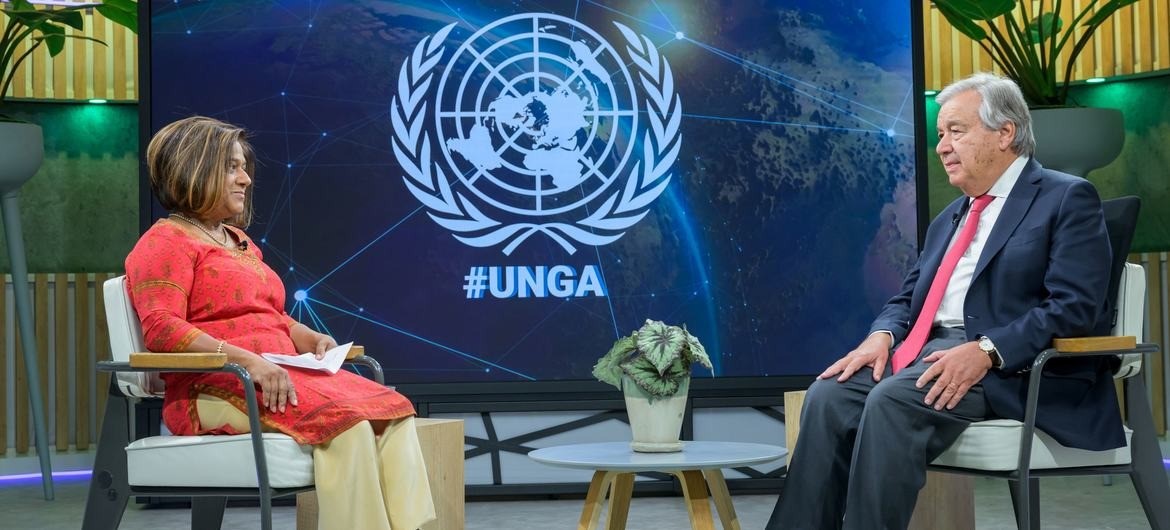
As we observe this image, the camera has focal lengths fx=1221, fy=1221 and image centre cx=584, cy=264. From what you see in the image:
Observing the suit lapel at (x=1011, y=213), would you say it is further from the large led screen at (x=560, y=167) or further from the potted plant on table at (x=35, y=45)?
the potted plant on table at (x=35, y=45)

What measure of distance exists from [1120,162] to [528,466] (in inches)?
144

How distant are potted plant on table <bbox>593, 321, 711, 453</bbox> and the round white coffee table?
0.05 metres

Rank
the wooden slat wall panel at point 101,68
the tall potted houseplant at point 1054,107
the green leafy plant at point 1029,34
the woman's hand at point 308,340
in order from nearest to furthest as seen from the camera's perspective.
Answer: the woman's hand at point 308,340 < the green leafy plant at point 1029,34 < the tall potted houseplant at point 1054,107 < the wooden slat wall panel at point 101,68

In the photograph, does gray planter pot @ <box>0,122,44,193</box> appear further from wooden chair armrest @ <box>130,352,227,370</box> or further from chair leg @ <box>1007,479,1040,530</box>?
chair leg @ <box>1007,479,1040,530</box>


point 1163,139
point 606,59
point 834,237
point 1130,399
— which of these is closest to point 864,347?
point 1130,399

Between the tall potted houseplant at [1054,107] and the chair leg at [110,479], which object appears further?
the tall potted houseplant at [1054,107]

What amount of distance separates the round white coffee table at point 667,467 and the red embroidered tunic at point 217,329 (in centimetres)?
46

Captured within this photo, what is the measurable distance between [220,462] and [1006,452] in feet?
5.96

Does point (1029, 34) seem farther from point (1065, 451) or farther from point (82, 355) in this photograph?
point (82, 355)

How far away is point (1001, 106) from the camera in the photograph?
3189 millimetres

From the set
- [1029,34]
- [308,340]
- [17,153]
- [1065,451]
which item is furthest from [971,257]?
[17,153]

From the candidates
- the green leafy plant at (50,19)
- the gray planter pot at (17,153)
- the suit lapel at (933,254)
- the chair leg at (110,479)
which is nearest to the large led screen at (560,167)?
the green leafy plant at (50,19)

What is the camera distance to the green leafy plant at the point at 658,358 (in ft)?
9.99

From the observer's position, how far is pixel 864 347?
3.25 meters
